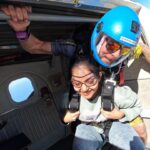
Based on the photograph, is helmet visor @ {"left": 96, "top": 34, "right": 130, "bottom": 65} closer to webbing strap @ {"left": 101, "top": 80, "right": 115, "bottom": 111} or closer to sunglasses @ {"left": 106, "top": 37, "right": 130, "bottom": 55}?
sunglasses @ {"left": 106, "top": 37, "right": 130, "bottom": 55}

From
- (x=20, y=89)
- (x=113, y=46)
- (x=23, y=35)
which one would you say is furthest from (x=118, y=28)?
(x=20, y=89)

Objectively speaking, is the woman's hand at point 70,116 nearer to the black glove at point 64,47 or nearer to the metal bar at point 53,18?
the black glove at point 64,47

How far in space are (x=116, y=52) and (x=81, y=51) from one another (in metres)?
0.23

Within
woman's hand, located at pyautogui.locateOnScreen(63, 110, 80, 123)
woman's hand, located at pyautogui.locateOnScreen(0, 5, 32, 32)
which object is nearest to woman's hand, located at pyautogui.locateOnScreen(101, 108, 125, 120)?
woman's hand, located at pyautogui.locateOnScreen(63, 110, 80, 123)

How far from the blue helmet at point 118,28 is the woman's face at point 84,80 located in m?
0.11

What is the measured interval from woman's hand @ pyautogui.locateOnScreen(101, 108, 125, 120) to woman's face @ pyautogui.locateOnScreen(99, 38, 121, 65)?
0.35m

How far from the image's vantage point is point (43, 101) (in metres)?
3.12

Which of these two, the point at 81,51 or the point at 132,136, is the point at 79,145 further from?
the point at 81,51

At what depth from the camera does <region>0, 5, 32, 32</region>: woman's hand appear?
1563 millimetres

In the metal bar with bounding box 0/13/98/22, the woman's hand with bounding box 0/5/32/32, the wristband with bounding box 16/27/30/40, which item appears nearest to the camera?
the woman's hand with bounding box 0/5/32/32

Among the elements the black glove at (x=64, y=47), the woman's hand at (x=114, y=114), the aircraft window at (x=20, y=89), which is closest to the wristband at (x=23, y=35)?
the black glove at (x=64, y=47)

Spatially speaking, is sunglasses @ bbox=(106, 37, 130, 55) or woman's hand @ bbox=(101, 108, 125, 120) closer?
sunglasses @ bbox=(106, 37, 130, 55)

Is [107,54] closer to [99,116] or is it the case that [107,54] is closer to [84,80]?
[84,80]

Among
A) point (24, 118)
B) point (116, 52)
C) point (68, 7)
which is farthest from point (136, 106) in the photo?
point (24, 118)
